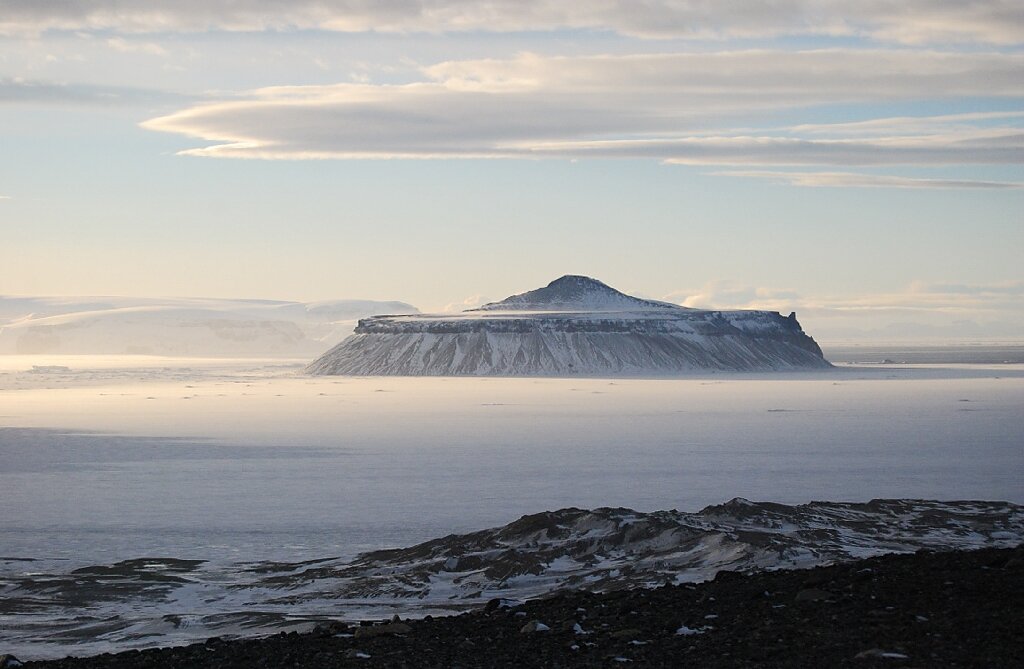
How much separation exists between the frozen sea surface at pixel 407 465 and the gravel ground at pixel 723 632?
6.41 m

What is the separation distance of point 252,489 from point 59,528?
33.6ft

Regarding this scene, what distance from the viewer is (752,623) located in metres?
16.6

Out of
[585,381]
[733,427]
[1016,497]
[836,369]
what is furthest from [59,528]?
[836,369]

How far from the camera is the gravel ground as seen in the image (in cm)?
1494

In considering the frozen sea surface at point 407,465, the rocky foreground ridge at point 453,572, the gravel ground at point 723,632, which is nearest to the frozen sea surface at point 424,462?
the frozen sea surface at point 407,465

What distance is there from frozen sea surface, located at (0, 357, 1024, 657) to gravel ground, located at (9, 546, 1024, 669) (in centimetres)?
641

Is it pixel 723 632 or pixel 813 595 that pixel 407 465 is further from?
pixel 723 632

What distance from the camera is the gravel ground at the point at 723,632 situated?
49.0 ft

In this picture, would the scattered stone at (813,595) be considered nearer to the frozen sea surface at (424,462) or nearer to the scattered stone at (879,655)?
the scattered stone at (879,655)

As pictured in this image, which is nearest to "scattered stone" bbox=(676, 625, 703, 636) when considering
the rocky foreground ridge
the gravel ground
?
the gravel ground

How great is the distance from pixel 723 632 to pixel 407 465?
3674cm

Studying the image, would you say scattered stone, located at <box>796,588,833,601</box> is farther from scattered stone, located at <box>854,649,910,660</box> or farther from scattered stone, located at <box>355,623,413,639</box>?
scattered stone, located at <box>355,623,413,639</box>

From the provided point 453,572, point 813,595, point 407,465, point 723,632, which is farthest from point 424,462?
point 723,632

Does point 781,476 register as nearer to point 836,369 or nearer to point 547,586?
point 547,586
